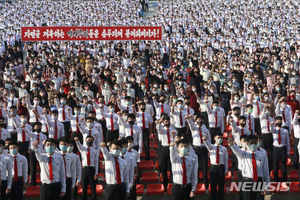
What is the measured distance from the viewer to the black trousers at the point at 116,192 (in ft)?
22.4

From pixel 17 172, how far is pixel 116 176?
2.00 m

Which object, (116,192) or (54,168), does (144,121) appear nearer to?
(116,192)

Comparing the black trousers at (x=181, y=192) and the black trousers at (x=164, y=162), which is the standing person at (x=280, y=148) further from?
the black trousers at (x=181, y=192)

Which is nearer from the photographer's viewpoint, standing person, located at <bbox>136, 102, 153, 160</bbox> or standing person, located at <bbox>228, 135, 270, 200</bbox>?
standing person, located at <bbox>228, 135, 270, 200</bbox>

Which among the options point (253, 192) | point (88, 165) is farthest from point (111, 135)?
point (253, 192)

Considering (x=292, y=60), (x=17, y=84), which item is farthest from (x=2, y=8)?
(x=292, y=60)

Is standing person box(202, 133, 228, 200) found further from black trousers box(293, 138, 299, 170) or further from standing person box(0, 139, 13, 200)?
standing person box(0, 139, 13, 200)

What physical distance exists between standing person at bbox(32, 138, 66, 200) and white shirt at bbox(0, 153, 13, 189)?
72cm

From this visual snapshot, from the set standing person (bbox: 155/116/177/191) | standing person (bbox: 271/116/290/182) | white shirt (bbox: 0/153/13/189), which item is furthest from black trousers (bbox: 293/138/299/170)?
white shirt (bbox: 0/153/13/189)

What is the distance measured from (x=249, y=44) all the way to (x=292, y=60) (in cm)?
327

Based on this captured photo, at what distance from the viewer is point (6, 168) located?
715 centimetres

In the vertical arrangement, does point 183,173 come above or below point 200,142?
below

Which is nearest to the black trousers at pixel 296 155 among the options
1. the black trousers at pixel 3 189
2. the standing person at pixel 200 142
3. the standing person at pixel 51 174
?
the standing person at pixel 200 142

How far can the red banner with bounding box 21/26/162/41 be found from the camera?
51.9 feet
